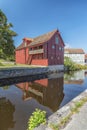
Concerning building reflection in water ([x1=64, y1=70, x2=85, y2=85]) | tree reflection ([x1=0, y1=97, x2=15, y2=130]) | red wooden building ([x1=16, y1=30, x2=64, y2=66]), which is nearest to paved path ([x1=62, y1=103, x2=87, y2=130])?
tree reflection ([x1=0, y1=97, x2=15, y2=130])

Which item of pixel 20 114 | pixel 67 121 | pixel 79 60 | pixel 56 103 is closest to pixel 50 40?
pixel 56 103

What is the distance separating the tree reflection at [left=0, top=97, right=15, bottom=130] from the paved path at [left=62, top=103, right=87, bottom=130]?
9.23ft

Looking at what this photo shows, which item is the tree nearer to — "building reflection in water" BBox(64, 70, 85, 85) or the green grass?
"building reflection in water" BBox(64, 70, 85, 85)

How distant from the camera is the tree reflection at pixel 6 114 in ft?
21.3

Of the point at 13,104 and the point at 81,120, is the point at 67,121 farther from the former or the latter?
the point at 13,104

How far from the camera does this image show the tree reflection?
6.48m

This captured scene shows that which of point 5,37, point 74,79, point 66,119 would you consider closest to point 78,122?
point 66,119

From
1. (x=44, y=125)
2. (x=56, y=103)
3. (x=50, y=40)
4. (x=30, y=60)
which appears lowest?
(x=56, y=103)

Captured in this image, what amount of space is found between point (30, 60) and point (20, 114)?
32691mm

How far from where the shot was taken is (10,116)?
24.6ft

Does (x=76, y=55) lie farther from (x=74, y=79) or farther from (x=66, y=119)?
(x=66, y=119)

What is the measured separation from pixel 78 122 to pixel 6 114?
14.2ft

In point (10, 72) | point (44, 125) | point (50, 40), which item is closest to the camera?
point (44, 125)

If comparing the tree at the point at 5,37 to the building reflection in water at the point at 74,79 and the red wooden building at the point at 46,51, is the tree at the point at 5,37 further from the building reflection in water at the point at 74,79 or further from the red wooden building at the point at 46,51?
the building reflection in water at the point at 74,79
